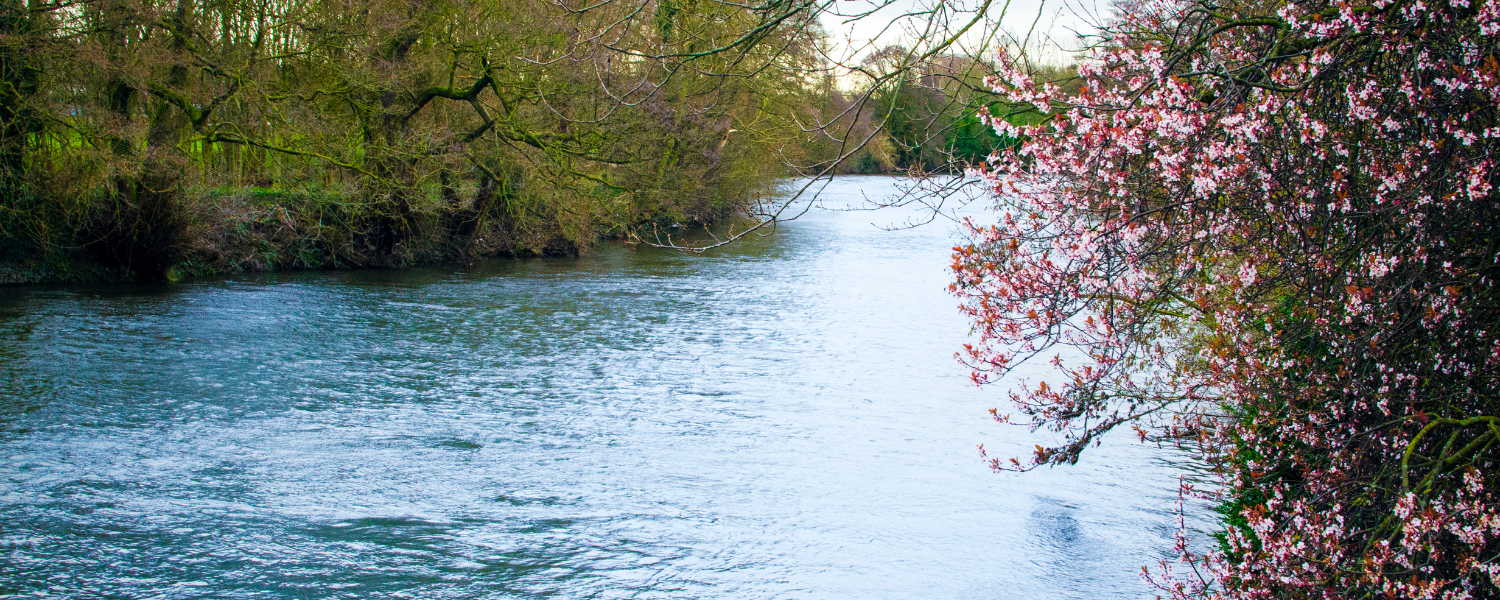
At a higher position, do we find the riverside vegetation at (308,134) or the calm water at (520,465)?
the riverside vegetation at (308,134)

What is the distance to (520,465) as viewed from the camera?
10.1 meters

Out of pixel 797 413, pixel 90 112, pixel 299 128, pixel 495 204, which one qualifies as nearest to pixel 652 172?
pixel 495 204

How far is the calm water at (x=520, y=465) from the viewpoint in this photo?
24.8 ft

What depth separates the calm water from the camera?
7.56 metres

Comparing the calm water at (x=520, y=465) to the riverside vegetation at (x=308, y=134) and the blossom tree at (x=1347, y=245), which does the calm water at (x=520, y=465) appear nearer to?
the riverside vegetation at (x=308, y=134)

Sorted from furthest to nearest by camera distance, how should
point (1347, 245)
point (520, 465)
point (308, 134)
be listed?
point (308, 134) < point (520, 465) < point (1347, 245)

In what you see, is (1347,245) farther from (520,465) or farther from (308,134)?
(308,134)

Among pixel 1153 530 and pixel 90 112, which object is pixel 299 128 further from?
pixel 1153 530

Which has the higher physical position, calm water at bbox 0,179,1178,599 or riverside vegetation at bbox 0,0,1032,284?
riverside vegetation at bbox 0,0,1032,284

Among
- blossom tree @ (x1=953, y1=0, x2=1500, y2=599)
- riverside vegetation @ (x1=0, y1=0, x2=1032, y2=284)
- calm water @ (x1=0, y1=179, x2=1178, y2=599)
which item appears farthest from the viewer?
riverside vegetation @ (x1=0, y1=0, x2=1032, y2=284)

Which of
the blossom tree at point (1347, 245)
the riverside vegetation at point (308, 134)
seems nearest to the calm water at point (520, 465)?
the riverside vegetation at point (308, 134)

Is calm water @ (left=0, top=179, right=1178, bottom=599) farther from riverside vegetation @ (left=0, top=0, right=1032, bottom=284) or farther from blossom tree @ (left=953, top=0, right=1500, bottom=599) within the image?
blossom tree @ (left=953, top=0, right=1500, bottom=599)

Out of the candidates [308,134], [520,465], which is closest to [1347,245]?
[520,465]

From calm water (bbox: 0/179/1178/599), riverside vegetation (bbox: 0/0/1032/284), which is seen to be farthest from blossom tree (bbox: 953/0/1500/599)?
riverside vegetation (bbox: 0/0/1032/284)
